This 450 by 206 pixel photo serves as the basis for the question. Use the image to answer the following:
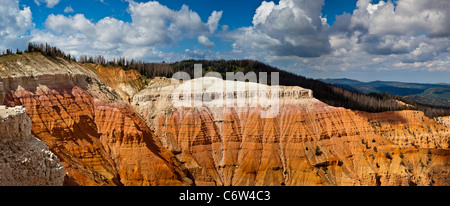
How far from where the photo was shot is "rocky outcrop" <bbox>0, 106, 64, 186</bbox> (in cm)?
1641

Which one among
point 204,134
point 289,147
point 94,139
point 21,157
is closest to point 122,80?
point 204,134

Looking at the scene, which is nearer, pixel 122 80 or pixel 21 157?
pixel 21 157

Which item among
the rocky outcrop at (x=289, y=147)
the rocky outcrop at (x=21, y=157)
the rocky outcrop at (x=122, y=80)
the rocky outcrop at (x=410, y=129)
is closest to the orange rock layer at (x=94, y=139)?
the rocky outcrop at (x=289, y=147)

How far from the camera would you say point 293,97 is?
2891 inches

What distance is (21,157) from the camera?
17.1 meters

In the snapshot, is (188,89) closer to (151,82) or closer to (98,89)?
(151,82)

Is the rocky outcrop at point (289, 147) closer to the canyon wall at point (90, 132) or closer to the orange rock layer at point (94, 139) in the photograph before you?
the canyon wall at point (90, 132)

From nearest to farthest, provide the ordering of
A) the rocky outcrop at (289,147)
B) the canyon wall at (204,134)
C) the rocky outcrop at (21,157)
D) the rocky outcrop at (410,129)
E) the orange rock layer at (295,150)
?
the rocky outcrop at (21,157)
the canyon wall at (204,134)
the orange rock layer at (295,150)
the rocky outcrop at (289,147)
the rocky outcrop at (410,129)

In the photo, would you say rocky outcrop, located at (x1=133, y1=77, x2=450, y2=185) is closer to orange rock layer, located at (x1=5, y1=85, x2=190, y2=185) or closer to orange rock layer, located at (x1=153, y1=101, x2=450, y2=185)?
orange rock layer, located at (x1=153, y1=101, x2=450, y2=185)

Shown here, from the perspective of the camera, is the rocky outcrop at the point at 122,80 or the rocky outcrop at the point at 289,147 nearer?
the rocky outcrop at the point at 289,147

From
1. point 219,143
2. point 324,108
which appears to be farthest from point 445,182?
point 219,143

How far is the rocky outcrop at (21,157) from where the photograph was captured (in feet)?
53.8

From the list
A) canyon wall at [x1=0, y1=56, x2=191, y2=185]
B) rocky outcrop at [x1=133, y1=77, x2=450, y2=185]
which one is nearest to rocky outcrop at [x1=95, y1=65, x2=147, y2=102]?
rocky outcrop at [x1=133, y1=77, x2=450, y2=185]

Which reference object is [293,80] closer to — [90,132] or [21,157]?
[90,132]
